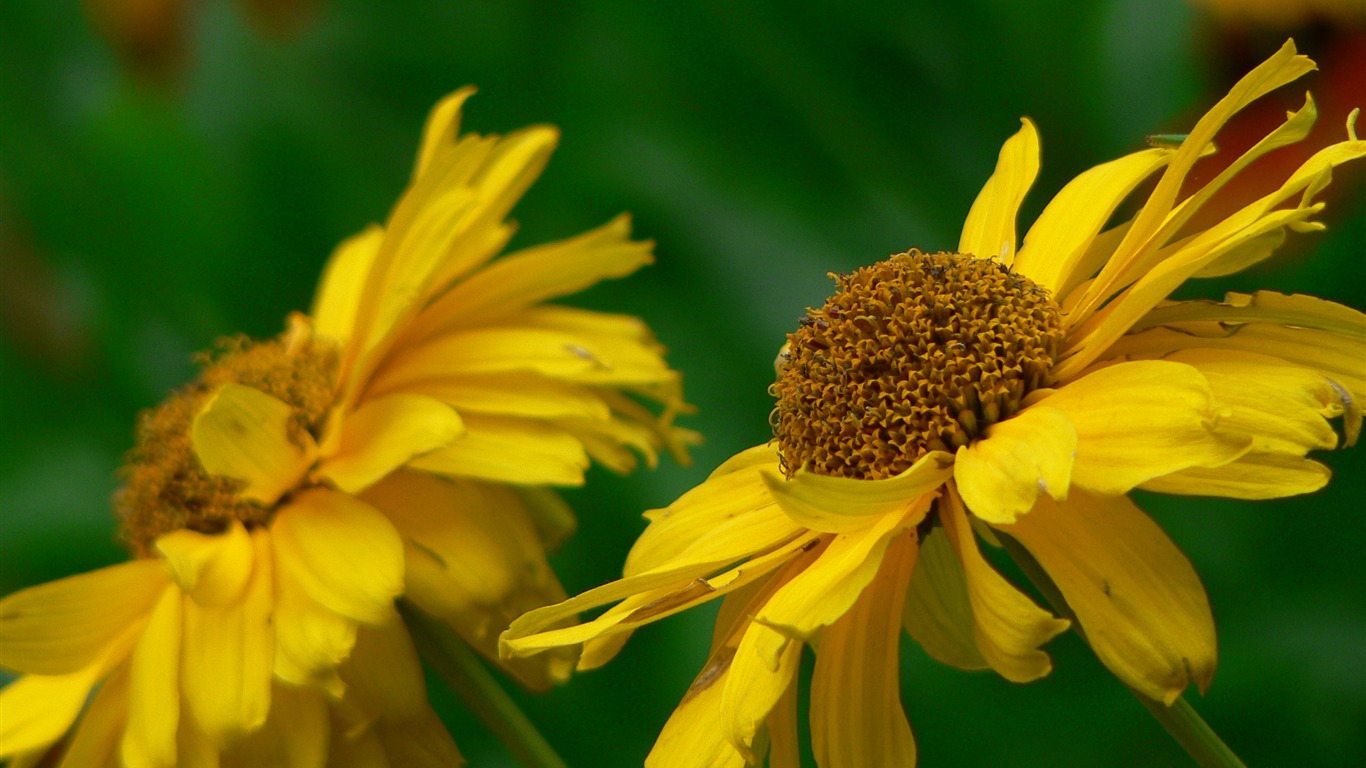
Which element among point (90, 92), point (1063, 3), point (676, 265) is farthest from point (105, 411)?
point (1063, 3)

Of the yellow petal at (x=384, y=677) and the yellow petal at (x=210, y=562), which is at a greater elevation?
the yellow petal at (x=210, y=562)

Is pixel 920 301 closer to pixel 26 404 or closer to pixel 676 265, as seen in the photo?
pixel 676 265

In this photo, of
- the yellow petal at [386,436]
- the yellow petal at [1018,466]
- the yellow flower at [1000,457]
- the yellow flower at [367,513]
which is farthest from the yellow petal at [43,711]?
the yellow petal at [1018,466]

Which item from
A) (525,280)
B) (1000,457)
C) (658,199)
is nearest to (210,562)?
(525,280)

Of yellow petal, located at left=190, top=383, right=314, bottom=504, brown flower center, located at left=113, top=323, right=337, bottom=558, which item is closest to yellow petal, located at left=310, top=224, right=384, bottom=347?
brown flower center, located at left=113, top=323, right=337, bottom=558

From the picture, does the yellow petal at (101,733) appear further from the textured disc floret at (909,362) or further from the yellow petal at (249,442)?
the textured disc floret at (909,362)

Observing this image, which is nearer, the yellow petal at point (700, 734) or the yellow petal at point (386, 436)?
the yellow petal at point (700, 734)
